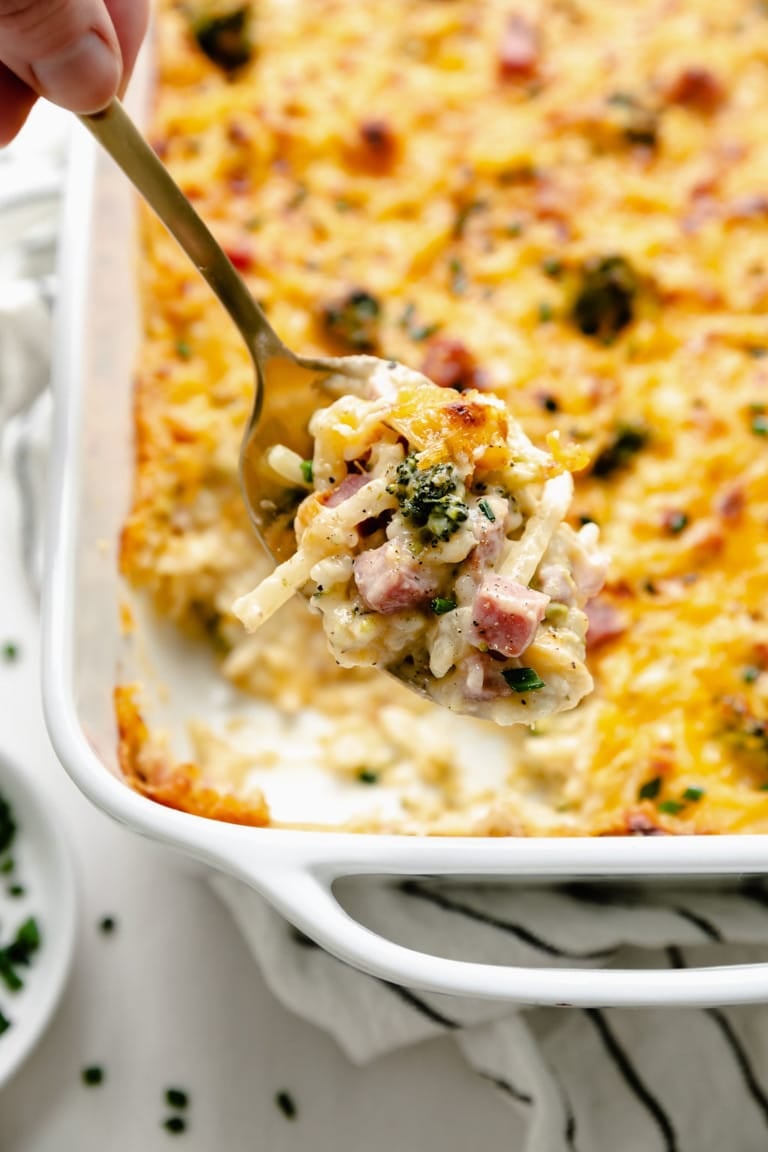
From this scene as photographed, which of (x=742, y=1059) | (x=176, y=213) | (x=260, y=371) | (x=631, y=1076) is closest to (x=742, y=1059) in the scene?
(x=742, y=1059)

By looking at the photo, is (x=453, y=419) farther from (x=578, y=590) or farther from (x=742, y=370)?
(x=742, y=370)

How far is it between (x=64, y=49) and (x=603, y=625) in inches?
55.1

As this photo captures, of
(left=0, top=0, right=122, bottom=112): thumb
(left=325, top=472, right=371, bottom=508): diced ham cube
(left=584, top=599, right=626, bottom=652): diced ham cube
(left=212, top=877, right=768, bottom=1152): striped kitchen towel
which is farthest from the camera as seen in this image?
(left=584, top=599, right=626, bottom=652): diced ham cube

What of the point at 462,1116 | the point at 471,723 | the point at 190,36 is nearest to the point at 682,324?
the point at 471,723

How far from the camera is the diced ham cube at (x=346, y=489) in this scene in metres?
2.04

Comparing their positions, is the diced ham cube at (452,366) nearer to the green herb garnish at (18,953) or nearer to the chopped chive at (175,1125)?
the green herb garnish at (18,953)

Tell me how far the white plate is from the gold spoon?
852mm

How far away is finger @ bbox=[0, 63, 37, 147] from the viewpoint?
2098 millimetres

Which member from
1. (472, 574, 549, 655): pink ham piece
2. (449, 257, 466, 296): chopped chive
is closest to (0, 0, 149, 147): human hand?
(472, 574, 549, 655): pink ham piece

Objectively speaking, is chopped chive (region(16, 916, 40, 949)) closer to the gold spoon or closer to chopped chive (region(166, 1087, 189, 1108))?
chopped chive (region(166, 1087, 189, 1108))

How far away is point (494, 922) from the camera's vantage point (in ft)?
7.97

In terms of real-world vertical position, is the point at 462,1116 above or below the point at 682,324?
below

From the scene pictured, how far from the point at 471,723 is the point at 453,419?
99 centimetres

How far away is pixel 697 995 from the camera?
187cm
